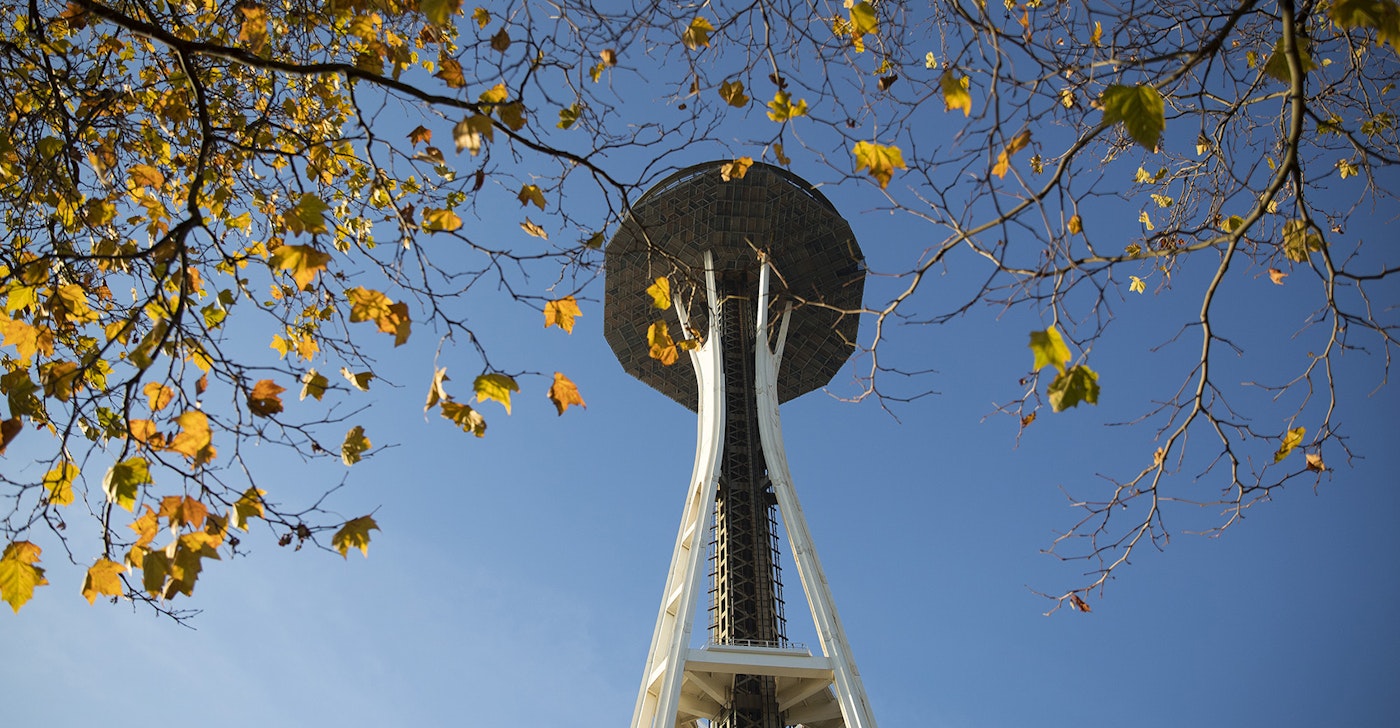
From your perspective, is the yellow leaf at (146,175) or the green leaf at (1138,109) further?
the yellow leaf at (146,175)

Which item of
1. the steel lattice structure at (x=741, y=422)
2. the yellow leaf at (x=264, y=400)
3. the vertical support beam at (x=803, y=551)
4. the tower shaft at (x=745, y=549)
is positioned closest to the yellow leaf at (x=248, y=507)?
the yellow leaf at (x=264, y=400)

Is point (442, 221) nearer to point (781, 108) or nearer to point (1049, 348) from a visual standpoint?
point (781, 108)

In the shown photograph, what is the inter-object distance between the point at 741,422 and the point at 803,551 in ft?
17.9

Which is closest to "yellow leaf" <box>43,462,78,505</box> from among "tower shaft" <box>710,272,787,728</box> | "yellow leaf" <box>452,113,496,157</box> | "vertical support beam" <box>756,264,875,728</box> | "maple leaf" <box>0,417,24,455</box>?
"maple leaf" <box>0,417,24,455</box>

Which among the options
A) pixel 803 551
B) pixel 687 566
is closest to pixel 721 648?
pixel 687 566

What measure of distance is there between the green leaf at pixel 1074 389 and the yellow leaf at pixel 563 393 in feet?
6.06

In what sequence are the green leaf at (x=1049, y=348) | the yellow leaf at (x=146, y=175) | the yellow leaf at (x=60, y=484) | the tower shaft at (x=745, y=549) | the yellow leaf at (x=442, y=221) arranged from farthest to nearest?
the tower shaft at (x=745, y=549) < the yellow leaf at (x=146, y=175) < the yellow leaf at (x=442, y=221) < the yellow leaf at (x=60, y=484) < the green leaf at (x=1049, y=348)

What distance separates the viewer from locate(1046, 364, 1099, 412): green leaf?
2893 millimetres

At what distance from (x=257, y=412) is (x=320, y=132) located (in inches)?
137

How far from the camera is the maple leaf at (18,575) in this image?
324 cm

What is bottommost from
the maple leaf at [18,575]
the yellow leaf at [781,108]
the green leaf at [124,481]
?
the maple leaf at [18,575]

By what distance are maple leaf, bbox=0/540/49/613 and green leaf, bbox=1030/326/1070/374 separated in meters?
3.30

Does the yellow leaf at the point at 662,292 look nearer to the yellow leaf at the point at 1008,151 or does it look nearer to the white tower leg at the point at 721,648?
the yellow leaf at the point at 1008,151

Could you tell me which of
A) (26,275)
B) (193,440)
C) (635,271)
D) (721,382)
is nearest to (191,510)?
(193,440)
